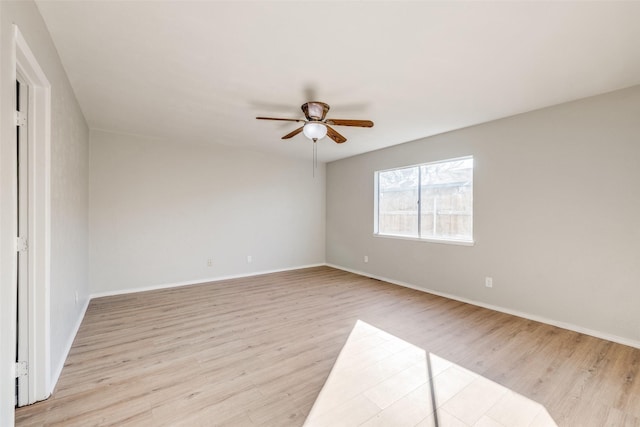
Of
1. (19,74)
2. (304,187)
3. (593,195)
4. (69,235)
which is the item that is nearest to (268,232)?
(304,187)

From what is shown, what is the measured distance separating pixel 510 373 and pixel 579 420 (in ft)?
1.56

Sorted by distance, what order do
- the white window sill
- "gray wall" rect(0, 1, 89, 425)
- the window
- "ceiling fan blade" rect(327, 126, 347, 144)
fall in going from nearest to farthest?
1. "gray wall" rect(0, 1, 89, 425)
2. "ceiling fan blade" rect(327, 126, 347, 144)
3. the white window sill
4. the window

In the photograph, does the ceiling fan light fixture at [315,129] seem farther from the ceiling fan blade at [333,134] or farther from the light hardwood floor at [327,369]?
the light hardwood floor at [327,369]

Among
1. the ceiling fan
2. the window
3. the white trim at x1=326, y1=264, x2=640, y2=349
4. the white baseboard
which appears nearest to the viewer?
the white baseboard

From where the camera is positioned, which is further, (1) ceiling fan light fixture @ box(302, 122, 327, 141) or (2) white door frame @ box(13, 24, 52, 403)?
(1) ceiling fan light fixture @ box(302, 122, 327, 141)

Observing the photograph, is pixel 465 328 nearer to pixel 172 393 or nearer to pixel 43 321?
pixel 172 393

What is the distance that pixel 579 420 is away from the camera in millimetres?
1663

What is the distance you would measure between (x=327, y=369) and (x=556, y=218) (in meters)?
2.93

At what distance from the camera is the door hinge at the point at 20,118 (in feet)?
5.38

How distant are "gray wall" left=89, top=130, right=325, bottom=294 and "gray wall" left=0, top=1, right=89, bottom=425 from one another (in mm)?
373

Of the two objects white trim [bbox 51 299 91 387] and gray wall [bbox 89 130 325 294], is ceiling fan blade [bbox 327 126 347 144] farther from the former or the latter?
white trim [bbox 51 299 91 387]

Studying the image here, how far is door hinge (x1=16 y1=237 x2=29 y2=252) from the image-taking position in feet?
5.37

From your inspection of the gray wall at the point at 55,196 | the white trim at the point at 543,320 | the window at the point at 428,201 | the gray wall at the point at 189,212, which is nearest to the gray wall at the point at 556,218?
the white trim at the point at 543,320

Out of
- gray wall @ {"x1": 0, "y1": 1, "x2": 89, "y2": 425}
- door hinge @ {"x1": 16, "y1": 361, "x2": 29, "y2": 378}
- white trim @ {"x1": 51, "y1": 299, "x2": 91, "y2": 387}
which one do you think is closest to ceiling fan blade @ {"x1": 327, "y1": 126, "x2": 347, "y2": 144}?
gray wall @ {"x1": 0, "y1": 1, "x2": 89, "y2": 425}
